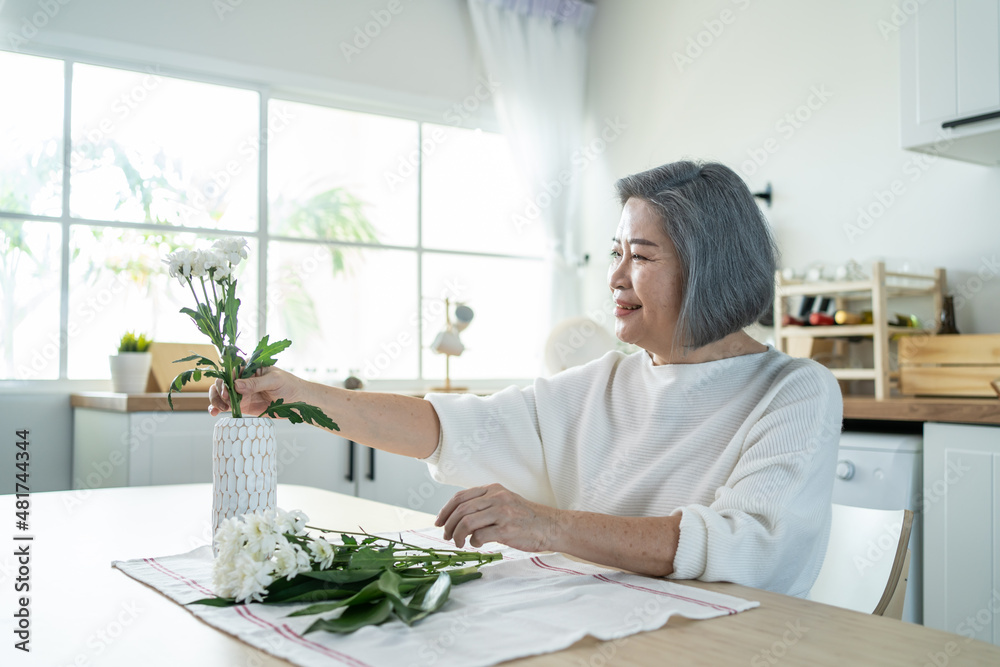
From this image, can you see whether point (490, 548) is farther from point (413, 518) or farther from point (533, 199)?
point (533, 199)

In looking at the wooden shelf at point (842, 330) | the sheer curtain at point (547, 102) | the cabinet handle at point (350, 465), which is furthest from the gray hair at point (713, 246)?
the sheer curtain at point (547, 102)

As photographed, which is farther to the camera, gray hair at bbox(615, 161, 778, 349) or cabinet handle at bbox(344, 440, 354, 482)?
cabinet handle at bbox(344, 440, 354, 482)

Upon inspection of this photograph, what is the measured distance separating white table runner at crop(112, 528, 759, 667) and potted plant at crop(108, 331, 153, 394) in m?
2.26

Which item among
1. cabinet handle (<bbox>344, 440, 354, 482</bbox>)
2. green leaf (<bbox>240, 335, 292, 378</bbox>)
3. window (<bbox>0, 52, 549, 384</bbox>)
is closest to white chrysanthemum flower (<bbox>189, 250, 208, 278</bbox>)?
green leaf (<bbox>240, 335, 292, 378</bbox>)

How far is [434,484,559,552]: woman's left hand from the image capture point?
989 millimetres

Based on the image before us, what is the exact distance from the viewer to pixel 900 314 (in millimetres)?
3074

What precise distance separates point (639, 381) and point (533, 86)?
3.35 metres

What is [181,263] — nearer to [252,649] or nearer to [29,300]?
[252,649]

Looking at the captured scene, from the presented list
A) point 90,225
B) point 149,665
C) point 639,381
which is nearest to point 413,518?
point 639,381

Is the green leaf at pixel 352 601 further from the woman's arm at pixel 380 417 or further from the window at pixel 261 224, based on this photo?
the window at pixel 261 224

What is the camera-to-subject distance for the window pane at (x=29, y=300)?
321 centimetres

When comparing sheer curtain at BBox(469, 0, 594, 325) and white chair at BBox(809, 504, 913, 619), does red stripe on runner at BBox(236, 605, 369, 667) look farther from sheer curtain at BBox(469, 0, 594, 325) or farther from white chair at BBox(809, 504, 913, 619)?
sheer curtain at BBox(469, 0, 594, 325)

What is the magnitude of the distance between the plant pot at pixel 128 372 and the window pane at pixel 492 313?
1.51m

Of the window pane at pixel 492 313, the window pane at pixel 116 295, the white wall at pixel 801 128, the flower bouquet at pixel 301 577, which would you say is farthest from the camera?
the window pane at pixel 492 313
